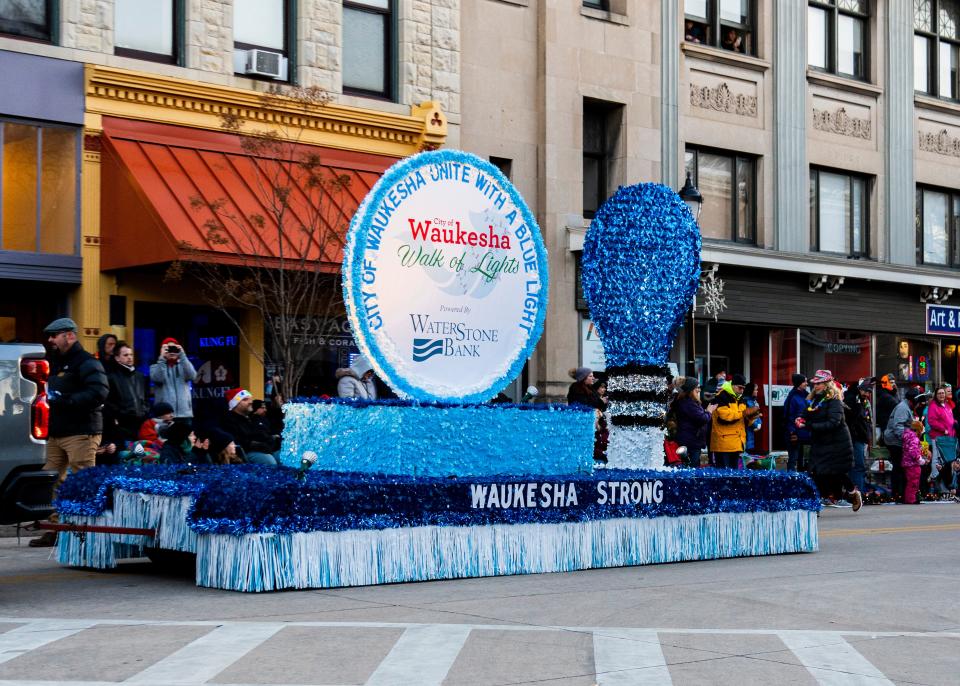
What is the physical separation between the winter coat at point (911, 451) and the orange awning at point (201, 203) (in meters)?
9.26

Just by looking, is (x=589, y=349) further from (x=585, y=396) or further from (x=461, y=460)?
(x=461, y=460)

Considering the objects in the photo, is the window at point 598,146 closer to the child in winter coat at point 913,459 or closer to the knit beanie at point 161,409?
the child in winter coat at point 913,459

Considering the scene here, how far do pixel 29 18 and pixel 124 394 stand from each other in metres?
5.47

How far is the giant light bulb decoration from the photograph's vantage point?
13.8 m

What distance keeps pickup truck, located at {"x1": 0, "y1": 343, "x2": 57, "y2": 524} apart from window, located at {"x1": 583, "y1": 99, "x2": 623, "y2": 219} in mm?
15421

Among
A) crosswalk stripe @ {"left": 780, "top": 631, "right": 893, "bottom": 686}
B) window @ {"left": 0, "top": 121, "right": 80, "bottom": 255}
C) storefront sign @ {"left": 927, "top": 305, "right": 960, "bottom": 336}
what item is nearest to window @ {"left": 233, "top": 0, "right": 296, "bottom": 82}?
window @ {"left": 0, "top": 121, "right": 80, "bottom": 255}

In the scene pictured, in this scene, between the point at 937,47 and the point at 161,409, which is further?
the point at 937,47

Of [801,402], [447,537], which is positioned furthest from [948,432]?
[447,537]

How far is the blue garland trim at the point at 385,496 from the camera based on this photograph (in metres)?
10.3

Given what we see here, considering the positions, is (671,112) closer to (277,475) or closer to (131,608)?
(277,475)

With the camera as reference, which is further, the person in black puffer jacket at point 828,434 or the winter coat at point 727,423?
the winter coat at point 727,423

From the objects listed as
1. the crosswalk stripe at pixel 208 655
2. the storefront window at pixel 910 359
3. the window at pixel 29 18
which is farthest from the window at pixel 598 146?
the crosswalk stripe at pixel 208 655

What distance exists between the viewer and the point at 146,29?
63.6ft

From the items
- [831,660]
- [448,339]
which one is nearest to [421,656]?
[831,660]
